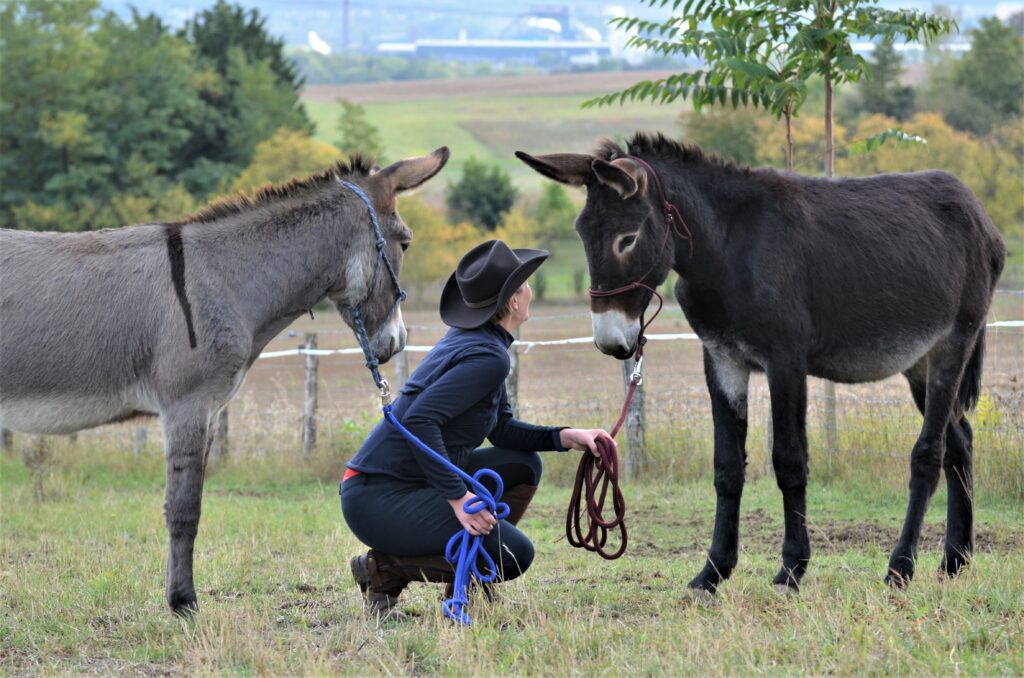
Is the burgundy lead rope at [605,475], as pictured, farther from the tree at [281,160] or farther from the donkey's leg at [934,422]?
the tree at [281,160]

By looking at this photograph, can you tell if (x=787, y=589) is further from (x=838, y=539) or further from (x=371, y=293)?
(x=371, y=293)

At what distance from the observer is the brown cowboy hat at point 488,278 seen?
502cm

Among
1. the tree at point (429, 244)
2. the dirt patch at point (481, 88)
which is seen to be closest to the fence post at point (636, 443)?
the tree at point (429, 244)

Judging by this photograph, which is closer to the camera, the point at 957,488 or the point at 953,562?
the point at 953,562

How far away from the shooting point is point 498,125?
340 feet

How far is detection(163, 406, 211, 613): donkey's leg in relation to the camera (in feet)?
17.6

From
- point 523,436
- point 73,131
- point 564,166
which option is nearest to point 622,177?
point 564,166

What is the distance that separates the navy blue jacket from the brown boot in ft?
1.25

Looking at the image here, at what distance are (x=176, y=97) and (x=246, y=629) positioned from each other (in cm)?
4495

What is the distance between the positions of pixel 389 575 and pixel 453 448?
0.67m

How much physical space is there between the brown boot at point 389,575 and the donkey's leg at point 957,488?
293cm

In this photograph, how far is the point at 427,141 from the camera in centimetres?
9712

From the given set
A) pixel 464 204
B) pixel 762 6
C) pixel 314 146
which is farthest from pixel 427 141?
pixel 762 6

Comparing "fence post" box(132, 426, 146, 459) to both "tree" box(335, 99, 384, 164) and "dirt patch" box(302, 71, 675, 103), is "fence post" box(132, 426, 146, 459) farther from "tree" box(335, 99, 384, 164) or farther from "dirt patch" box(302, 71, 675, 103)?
"dirt patch" box(302, 71, 675, 103)
